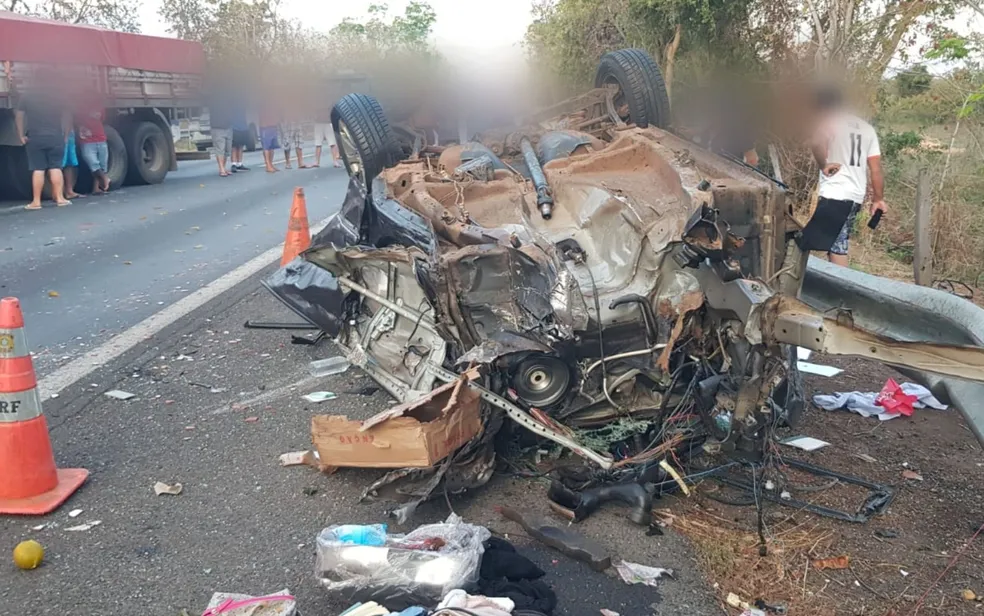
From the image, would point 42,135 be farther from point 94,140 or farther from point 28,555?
point 28,555

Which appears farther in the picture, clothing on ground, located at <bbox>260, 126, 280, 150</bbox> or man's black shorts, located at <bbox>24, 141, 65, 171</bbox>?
clothing on ground, located at <bbox>260, 126, 280, 150</bbox>

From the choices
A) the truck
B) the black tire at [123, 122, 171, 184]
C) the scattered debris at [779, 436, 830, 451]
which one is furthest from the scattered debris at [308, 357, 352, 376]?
the black tire at [123, 122, 171, 184]

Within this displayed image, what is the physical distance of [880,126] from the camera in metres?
11.4

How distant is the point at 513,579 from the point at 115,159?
1363 cm

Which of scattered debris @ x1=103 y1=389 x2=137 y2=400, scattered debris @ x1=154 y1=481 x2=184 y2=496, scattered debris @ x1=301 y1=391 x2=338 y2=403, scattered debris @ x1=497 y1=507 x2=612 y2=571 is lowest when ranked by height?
scattered debris @ x1=154 y1=481 x2=184 y2=496

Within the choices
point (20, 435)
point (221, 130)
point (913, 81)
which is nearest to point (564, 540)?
point (20, 435)

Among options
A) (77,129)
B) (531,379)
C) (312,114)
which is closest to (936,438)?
(531,379)

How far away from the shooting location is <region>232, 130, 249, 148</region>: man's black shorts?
16969mm

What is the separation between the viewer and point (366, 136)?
5.73 m

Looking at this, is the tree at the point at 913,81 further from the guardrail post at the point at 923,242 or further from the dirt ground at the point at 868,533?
the dirt ground at the point at 868,533

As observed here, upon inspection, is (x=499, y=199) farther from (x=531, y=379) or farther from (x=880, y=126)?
(x=880, y=126)

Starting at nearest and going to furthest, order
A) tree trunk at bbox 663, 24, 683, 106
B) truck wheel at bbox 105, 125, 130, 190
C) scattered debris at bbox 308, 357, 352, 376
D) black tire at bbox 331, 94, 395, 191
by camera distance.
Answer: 1. scattered debris at bbox 308, 357, 352, 376
2. black tire at bbox 331, 94, 395, 191
3. tree trunk at bbox 663, 24, 683, 106
4. truck wheel at bbox 105, 125, 130, 190

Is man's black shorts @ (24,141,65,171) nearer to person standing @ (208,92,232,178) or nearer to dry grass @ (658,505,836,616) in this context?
person standing @ (208,92,232,178)

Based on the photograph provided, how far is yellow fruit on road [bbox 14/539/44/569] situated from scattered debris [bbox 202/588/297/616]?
0.79 m
